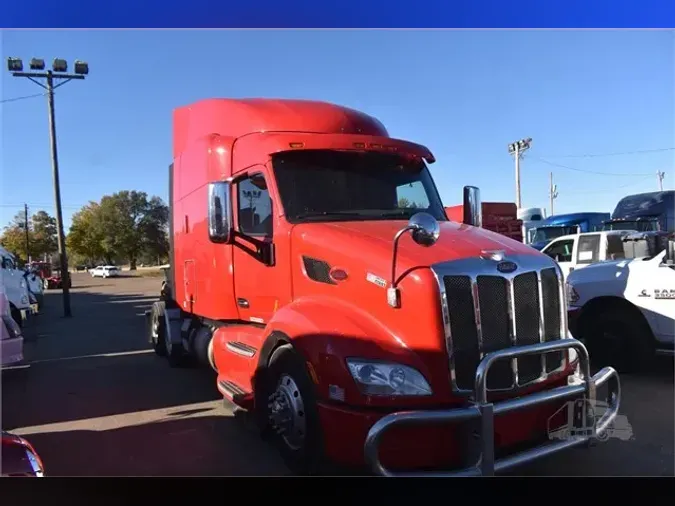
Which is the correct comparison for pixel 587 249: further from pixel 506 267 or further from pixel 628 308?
pixel 506 267

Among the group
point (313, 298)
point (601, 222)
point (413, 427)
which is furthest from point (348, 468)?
point (601, 222)

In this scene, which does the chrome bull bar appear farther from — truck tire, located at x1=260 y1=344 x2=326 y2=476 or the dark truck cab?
the dark truck cab

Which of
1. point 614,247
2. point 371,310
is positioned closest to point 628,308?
point 614,247

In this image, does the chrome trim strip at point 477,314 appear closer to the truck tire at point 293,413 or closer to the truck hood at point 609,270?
the truck tire at point 293,413

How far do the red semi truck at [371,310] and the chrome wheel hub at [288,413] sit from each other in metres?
0.01

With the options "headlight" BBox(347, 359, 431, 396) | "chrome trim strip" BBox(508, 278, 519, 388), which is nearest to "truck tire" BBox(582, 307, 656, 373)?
"chrome trim strip" BBox(508, 278, 519, 388)

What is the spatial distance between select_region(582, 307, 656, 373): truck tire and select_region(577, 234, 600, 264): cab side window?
2211 millimetres

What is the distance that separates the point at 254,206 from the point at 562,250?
6367 millimetres

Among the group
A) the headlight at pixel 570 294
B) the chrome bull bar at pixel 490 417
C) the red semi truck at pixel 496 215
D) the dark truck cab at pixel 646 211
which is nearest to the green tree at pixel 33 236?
the chrome bull bar at pixel 490 417

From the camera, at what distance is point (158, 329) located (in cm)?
732

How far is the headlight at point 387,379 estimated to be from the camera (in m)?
3.07

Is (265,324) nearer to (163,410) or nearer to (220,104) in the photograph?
(163,410)

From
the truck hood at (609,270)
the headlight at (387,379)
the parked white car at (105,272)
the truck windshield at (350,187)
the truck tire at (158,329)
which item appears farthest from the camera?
the truck tire at (158,329)
